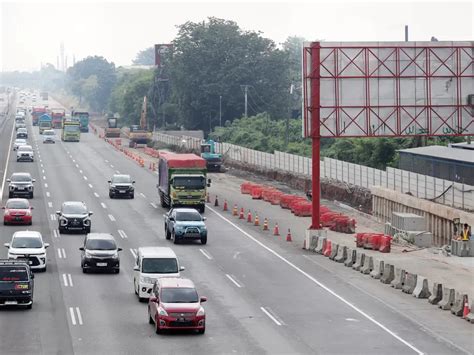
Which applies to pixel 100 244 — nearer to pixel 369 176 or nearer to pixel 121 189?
pixel 121 189

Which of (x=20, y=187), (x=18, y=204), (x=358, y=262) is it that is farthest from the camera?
(x=20, y=187)

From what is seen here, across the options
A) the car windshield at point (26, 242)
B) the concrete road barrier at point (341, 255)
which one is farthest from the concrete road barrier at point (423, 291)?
the car windshield at point (26, 242)

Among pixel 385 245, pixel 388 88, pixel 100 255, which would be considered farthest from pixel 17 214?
pixel 388 88

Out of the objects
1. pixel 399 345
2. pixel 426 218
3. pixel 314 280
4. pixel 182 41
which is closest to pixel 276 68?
pixel 182 41

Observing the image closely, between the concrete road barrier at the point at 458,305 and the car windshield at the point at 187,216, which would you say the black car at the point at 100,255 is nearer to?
the car windshield at the point at 187,216

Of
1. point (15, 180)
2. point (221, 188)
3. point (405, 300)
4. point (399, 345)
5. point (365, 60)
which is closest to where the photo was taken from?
point (399, 345)

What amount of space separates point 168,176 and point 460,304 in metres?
34.0

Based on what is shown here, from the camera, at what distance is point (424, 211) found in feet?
226

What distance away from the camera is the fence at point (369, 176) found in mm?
67562

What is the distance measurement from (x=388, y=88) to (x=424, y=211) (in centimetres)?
1304

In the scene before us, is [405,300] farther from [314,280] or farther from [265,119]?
[265,119]

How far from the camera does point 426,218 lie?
225ft

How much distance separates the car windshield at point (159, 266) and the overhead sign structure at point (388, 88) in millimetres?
16954

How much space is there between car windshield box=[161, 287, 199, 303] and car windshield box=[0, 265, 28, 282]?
587 cm
